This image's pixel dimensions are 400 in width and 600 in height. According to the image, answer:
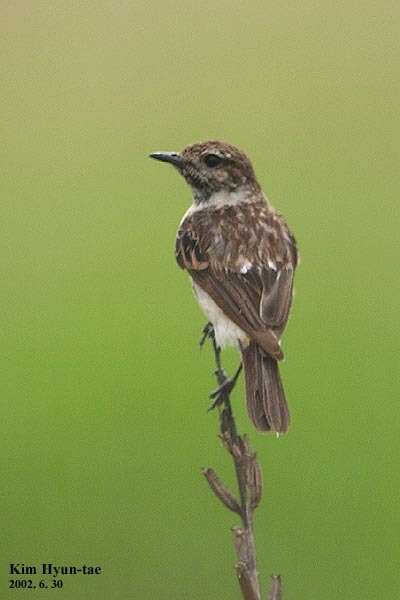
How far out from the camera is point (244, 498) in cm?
312

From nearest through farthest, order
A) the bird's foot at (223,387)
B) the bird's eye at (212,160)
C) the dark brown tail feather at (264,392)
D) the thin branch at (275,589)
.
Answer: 1. the thin branch at (275,589)
2. the bird's foot at (223,387)
3. the dark brown tail feather at (264,392)
4. the bird's eye at (212,160)

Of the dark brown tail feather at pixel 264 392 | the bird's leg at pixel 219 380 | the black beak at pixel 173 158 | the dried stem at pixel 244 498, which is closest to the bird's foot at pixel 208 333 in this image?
the bird's leg at pixel 219 380

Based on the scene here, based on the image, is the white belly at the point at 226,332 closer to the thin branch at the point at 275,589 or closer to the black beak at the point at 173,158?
the black beak at the point at 173,158

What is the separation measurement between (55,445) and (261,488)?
3.87 meters

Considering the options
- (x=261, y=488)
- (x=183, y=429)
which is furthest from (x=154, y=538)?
(x=261, y=488)

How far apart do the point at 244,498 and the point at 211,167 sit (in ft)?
7.95

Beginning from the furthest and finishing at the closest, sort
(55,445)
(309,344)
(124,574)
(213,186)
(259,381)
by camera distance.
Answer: (309,344) < (55,445) < (124,574) < (213,186) < (259,381)

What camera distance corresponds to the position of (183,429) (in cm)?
686

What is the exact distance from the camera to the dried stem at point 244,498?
2859 millimetres

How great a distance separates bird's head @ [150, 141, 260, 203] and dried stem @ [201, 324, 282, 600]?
2.00 m

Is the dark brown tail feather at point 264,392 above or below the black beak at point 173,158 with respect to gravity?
below

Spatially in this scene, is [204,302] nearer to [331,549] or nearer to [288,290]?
[288,290]

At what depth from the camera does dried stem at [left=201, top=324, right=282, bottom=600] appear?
9.38ft

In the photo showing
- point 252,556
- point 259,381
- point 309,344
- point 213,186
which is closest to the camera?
point 252,556
